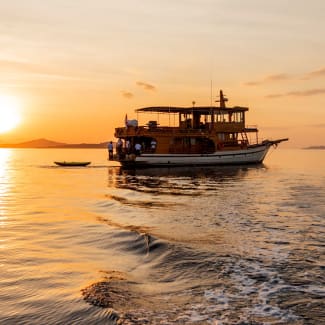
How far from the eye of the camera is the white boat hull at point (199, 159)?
41375 millimetres

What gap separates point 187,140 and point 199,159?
254 centimetres

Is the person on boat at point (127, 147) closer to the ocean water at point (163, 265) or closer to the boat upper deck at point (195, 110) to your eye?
the boat upper deck at point (195, 110)

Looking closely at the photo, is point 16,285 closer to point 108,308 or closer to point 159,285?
point 108,308

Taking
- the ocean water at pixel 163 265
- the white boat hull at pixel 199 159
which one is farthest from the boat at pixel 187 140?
the ocean water at pixel 163 265

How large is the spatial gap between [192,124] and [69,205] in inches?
1121

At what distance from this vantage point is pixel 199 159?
143ft

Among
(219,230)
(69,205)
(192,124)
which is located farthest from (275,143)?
(219,230)

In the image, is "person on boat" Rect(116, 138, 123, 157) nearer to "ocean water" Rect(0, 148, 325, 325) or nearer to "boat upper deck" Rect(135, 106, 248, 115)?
"boat upper deck" Rect(135, 106, 248, 115)

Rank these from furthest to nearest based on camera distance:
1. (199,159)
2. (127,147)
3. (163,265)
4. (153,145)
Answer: (127,147), (199,159), (153,145), (163,265)

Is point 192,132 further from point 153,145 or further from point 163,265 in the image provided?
point 163,265

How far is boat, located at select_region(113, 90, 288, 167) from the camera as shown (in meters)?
41.5

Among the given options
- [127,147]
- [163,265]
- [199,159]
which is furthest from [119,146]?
[163,265]

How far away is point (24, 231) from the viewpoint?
1161 cm

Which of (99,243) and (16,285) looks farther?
(99,243)
